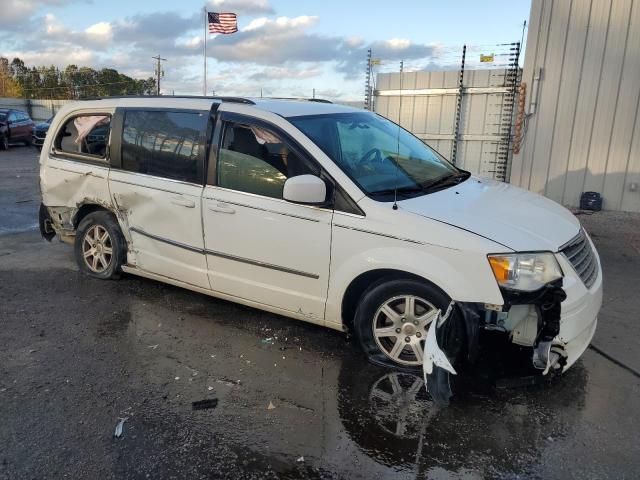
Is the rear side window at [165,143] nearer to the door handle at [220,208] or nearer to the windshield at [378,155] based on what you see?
the door handle at [220,208]

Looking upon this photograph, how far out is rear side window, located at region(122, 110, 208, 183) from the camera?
14.1ft

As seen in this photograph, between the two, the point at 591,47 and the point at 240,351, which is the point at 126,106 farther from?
the point at 591,47

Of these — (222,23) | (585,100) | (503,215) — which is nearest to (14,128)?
(222,23)

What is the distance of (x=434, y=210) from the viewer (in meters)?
3.38

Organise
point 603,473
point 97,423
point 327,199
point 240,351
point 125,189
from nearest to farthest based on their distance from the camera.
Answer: point 603,473 < point 97,423 < point 327,199 < point 240,351 < point 125,189

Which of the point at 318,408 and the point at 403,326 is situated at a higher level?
the point at 403,326

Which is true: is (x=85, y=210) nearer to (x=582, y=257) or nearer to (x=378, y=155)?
(x=378, y=155)

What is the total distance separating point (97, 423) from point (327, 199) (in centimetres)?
199

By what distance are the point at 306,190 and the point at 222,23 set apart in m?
23.8

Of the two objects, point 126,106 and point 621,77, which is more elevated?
point 621,77

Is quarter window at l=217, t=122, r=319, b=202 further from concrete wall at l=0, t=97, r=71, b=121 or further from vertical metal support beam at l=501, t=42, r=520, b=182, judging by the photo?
concrete wall at l=0, t=97, r=71, b=121

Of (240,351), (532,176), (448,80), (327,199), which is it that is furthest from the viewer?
(448,80)

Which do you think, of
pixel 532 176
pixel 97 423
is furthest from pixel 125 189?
pixel 532 176

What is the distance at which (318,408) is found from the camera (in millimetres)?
3160
